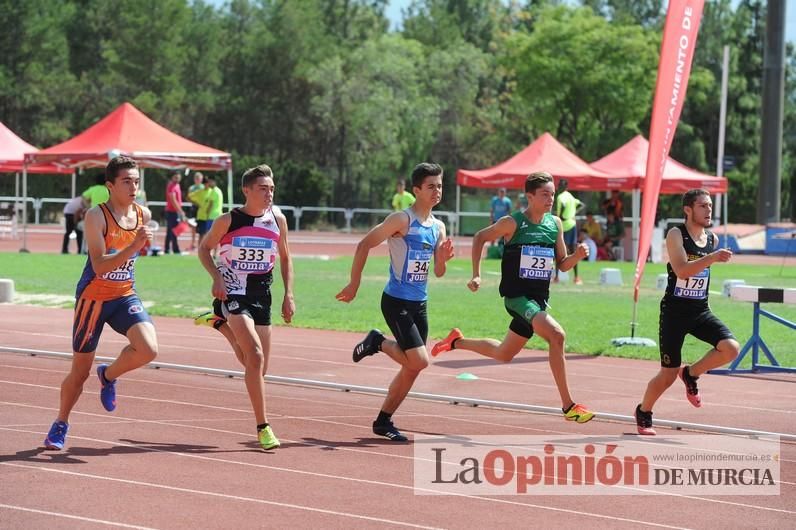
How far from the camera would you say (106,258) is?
815 centimetres

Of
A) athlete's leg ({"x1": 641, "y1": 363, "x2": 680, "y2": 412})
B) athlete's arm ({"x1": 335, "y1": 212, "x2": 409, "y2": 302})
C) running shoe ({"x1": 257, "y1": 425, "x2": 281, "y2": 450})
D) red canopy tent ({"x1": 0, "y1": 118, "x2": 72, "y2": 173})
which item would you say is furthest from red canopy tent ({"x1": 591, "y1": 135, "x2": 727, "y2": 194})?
running shoe ({"x1": 257, "y1": 425, "x2": 281, "y2": 450})

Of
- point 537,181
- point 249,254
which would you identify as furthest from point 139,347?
point 537,181

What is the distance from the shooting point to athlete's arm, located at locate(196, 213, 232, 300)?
8570 mm

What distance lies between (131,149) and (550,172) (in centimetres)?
1104

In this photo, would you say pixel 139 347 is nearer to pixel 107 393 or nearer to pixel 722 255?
pixel 107 393

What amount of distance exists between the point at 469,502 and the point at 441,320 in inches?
424

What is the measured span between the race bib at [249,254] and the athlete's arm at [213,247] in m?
0.11

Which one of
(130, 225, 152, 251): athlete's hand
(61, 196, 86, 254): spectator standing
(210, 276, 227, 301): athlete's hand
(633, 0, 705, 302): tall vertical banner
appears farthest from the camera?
(61, 196, 86, 254): spectator standing

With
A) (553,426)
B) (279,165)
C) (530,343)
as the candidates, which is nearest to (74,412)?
(553,426)

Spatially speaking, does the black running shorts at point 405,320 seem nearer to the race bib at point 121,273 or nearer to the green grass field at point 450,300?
the race bib at point 121,273

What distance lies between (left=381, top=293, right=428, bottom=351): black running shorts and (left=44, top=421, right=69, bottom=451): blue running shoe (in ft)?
7.48

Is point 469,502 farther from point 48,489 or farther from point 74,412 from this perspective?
point 74,412

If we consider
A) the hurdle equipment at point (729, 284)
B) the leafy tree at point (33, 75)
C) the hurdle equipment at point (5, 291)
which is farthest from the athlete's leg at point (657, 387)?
the leafy tree at point (33, 75)

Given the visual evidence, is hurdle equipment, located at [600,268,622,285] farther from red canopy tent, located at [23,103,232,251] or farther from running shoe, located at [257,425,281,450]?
running shoe, located at [257,425,281,450]
